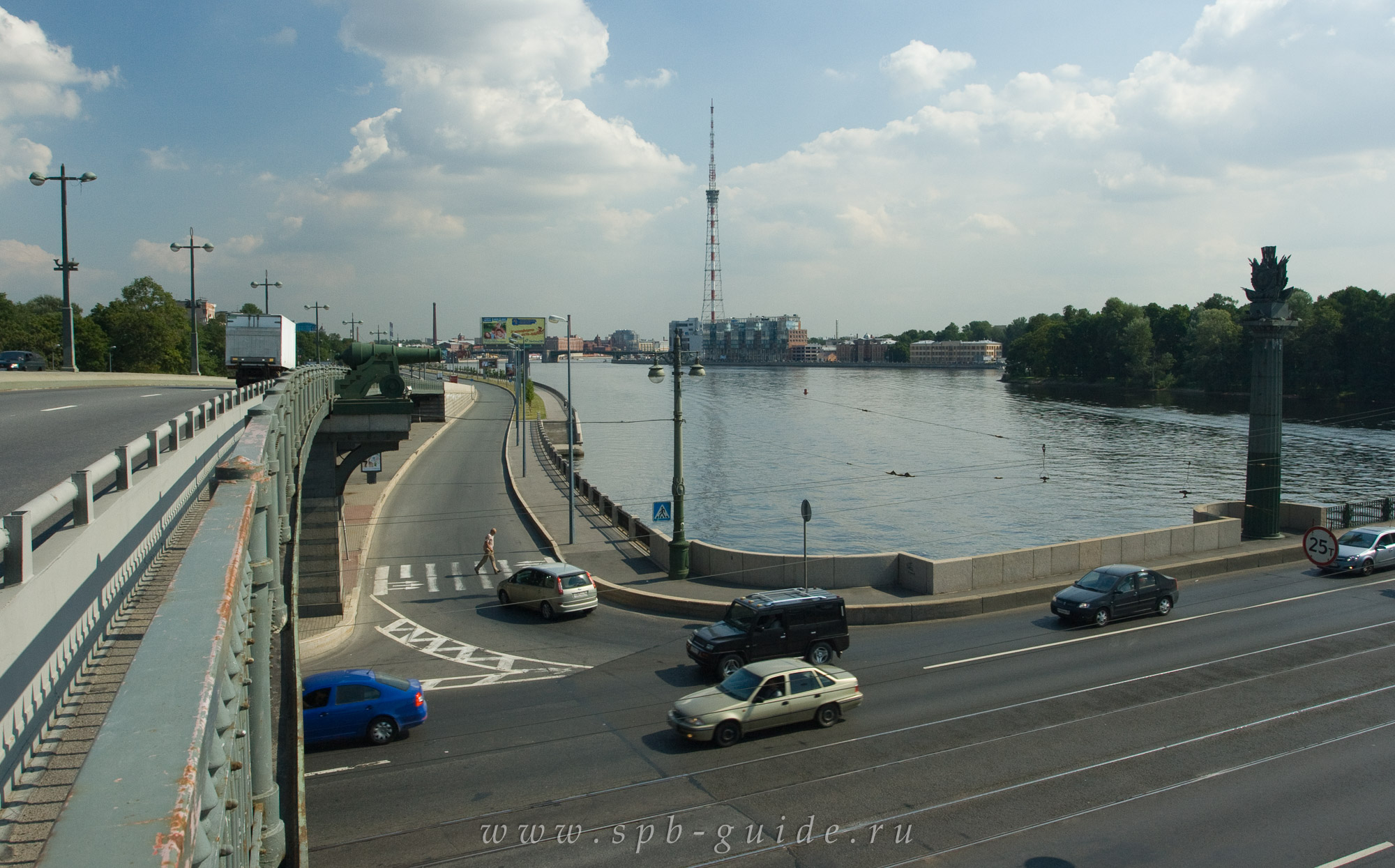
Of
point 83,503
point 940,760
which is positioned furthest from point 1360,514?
point 83,503

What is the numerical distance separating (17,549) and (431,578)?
25.7m

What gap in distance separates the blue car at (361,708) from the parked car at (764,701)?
14.0 feet

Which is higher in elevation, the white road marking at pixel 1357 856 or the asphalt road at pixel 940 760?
the white road marking at pixel 1357 856

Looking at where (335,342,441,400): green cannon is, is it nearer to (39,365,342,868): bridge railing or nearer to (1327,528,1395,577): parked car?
(39,365,342,868): bridge railing

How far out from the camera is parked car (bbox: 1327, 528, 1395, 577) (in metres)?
23.8

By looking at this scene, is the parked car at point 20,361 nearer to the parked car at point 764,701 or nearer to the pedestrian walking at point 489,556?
the pedestrian walking at point 489,556

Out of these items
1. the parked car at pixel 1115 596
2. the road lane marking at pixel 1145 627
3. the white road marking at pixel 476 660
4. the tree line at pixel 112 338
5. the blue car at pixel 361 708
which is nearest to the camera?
the blue car at pixel 361 708

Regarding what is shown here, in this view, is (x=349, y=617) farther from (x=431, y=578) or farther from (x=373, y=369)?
(x=373, y=369)

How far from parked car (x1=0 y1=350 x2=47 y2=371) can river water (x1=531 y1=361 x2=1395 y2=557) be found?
28.5 meters

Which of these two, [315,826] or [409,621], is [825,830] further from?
[409,621]

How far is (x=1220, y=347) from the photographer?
356 feet

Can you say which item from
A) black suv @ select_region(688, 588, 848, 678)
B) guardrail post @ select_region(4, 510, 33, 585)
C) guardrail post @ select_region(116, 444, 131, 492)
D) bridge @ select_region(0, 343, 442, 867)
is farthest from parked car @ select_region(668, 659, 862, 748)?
guardrail post @ select_region(4, 510, 33, 585)

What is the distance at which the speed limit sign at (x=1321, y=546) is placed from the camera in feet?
67.4

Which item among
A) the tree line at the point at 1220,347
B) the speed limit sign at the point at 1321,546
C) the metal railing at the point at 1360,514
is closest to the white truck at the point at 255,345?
the speed limit sign at the point at 1321,546
